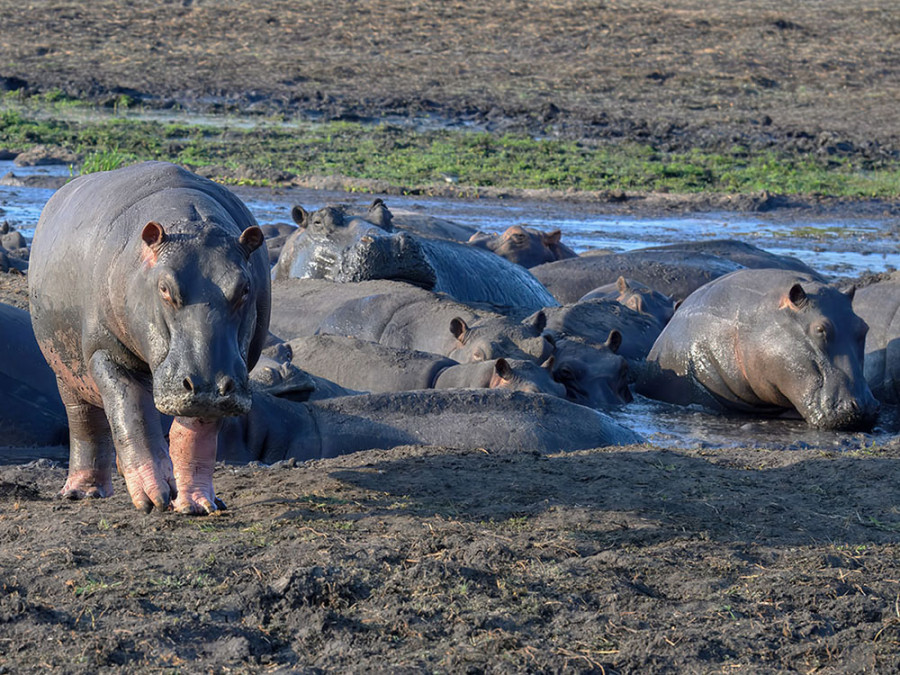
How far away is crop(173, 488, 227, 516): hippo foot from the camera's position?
4.99 metres

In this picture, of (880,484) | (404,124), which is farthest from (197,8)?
(880,484)

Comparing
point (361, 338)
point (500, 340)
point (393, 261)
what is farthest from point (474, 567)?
point (393, 261)

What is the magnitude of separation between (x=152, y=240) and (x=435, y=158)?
16514 mm

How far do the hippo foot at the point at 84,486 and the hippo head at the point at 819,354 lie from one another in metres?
4.65

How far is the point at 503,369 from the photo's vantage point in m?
8.00

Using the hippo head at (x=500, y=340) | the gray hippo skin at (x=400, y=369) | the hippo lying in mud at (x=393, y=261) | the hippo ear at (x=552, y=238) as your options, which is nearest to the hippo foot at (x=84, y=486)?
the gray hippo skin at (x=400, y=369)

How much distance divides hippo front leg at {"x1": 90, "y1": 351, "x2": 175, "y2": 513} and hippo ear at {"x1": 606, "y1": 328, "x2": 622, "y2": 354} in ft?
16.3

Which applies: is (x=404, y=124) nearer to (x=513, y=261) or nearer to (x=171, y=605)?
(x=513, y=261)

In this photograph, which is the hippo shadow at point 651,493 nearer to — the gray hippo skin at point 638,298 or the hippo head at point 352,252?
the gray hippo skin at point 638,298

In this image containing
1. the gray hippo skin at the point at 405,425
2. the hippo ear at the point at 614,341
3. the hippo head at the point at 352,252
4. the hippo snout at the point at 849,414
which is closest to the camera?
the gray hippo skin at the point at 405,425

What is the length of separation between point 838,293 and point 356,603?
5.40m

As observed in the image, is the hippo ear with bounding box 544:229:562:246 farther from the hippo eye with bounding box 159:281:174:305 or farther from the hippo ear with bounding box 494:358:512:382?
the hippo eye with bounding box 159:281:174:305

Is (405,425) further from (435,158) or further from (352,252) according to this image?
(435,158)

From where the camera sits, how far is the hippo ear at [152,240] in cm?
455
